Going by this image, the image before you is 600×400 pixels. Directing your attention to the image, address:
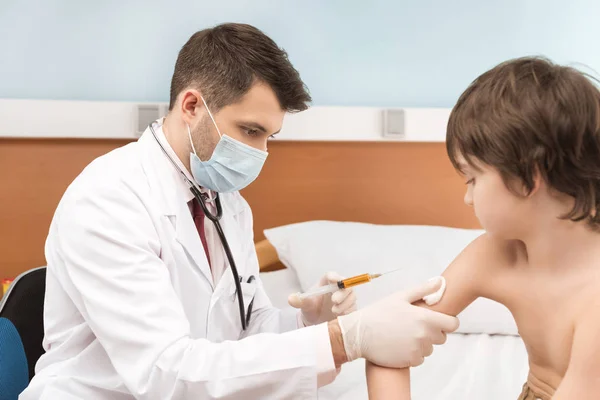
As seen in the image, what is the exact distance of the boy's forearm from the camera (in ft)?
3.68

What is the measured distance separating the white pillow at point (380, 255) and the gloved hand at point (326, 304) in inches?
19.2

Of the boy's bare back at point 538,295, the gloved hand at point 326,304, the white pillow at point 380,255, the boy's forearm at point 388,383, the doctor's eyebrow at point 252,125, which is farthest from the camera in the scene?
the white pillow at point 380,255

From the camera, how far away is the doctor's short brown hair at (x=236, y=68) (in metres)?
1.43

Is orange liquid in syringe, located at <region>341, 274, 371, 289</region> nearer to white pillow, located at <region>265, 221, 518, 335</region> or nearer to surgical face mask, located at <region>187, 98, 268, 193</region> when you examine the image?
surgical face mask, located at <region>187, 98, 268, 193</region>

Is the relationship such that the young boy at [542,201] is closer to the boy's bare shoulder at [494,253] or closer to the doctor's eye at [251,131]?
the boy's bare shoulder at [494,253]

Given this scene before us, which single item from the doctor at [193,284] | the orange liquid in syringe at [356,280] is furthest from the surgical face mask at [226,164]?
the orange liquid in syringe at [356,280]

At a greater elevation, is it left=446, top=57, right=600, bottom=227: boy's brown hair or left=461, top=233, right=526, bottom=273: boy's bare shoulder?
left=446, top=57, right=600, bottom=227: boy's brown hair

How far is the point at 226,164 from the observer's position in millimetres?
1472

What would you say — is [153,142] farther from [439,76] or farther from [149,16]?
[439,76]

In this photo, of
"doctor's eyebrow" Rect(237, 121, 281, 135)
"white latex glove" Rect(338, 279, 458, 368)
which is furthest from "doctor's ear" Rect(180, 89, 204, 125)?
"white latex glove" Rect(338, 279, 458, 368)

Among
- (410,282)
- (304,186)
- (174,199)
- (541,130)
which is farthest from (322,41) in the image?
(541,130)

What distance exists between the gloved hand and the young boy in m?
0.27

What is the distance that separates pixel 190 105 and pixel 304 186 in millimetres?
1051

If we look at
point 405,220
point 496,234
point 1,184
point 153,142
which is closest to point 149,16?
point 1,184
